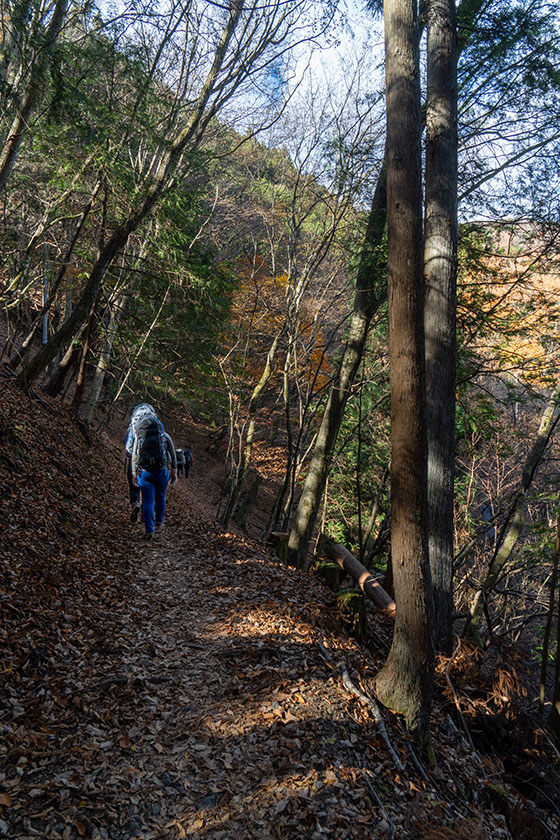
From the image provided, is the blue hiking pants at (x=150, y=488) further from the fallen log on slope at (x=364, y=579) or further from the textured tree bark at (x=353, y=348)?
the fallen log on slope at (x=364, y=579)

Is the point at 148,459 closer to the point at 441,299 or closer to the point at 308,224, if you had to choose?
the point at 441,299

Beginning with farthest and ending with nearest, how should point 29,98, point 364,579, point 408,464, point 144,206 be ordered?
1. point 144,206
2. point 364,579
3. point 29,98
4. point 408,464

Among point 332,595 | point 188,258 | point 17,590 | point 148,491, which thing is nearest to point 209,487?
point 188,258

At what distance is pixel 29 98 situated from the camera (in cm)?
739

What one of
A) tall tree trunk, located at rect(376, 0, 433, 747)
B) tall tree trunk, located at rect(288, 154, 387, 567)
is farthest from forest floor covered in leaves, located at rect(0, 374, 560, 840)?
tall tree trunk, located at rect(288, 154, 387, 567)

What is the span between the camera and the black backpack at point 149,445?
740cm

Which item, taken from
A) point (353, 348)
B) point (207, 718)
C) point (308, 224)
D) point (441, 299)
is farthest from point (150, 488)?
point (308, 224)

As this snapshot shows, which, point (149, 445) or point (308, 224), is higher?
point (308, 224)

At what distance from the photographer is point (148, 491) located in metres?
7.47

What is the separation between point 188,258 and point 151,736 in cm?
1020

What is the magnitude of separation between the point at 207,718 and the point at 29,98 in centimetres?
881

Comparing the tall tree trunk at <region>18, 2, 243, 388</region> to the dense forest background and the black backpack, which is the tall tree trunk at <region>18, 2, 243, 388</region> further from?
the black backpack

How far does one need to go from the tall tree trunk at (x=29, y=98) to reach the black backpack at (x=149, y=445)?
439 centimetres

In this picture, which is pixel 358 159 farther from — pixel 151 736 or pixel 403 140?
pixel 151 736
